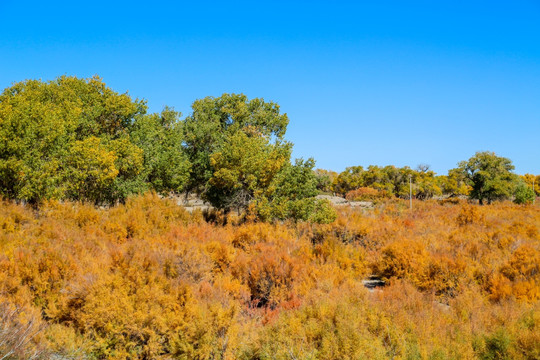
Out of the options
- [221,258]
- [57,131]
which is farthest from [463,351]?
[57,131]

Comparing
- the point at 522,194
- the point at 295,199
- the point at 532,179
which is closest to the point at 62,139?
the point at 295,199

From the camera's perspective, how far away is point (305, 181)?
18109 mm

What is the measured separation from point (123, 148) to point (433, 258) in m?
17.4

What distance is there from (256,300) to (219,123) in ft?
81.4

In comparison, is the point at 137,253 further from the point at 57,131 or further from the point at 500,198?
the point at 500,198

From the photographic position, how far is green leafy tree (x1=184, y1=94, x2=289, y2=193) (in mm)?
28234

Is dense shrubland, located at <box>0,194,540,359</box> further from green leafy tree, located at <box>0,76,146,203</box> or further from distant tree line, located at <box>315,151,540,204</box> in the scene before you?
distant tree line, located at <box>315,151,540,204</box>

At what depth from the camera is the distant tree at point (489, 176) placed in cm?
3869

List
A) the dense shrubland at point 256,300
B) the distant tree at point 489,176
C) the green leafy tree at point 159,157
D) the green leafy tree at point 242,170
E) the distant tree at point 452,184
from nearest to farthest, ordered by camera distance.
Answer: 1. the dense shrubland at point 256,300
2. the green leafy tree at point 242,170
3. the green leafy tree at point 159,157
4. the distant tree at point 489,176
5. the distant tree at point 452,184

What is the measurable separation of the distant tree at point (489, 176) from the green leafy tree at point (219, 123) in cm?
2190

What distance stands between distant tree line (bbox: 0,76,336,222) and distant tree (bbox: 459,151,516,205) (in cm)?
2912

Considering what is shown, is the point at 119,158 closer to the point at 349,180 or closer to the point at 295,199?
the point at 295,199

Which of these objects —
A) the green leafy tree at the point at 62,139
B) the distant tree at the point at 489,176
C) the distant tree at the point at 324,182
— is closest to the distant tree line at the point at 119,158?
the green leafy tree at the point at 62,139

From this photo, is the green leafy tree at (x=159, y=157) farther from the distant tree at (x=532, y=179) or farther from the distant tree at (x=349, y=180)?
the distant tree at (x=532, y=179)
